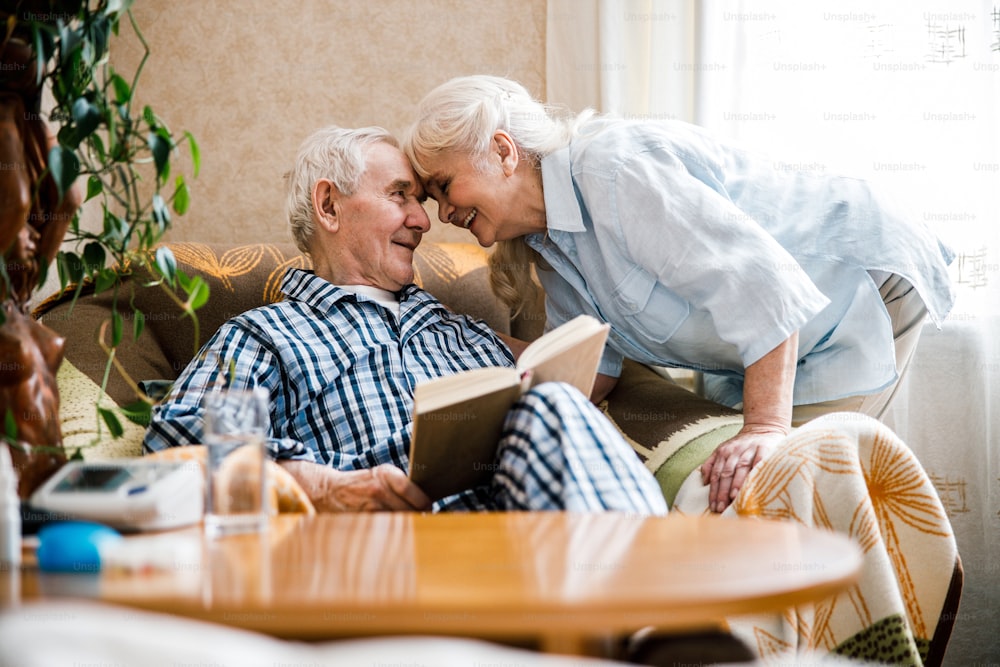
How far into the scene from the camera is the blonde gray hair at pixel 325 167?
75.4 inches

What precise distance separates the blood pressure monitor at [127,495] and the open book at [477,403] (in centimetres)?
27

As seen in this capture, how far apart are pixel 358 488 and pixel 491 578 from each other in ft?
2.15

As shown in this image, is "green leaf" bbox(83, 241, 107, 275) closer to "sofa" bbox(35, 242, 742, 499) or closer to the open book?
"sofa" bbox(35, 242, 742, 499)

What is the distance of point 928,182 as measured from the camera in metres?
2.01

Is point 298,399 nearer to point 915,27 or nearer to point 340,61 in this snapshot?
point 340,61

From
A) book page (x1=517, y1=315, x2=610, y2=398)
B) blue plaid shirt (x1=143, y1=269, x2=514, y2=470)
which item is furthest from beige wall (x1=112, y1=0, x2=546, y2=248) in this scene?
book page (x1=517, y1=315, x2=610, y2=398)

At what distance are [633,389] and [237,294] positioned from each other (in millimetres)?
850

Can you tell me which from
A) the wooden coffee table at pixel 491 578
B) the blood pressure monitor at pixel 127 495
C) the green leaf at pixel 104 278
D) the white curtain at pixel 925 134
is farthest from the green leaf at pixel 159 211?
the white curtain at pixel 925 134

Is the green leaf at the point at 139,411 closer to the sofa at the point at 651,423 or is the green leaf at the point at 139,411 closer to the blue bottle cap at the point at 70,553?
the sofa at the point at 651,423

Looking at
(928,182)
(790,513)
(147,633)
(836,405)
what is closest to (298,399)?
(790,513)

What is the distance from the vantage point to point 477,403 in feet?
3.66

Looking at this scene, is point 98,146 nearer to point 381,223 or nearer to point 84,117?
point 84,117

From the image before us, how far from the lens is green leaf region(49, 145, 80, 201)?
1.07 metres

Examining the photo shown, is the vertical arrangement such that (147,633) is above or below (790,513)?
above
